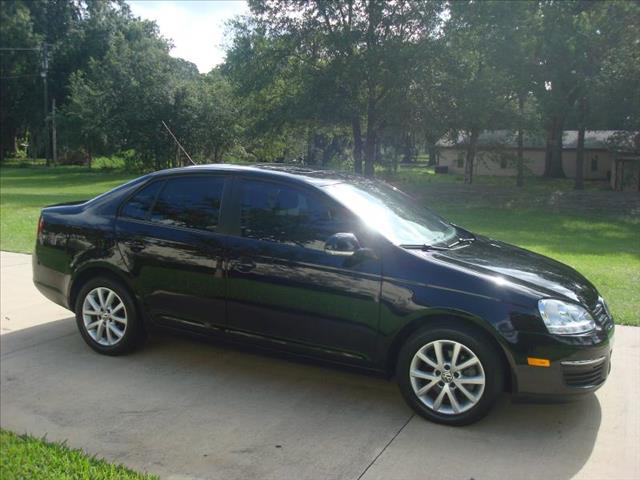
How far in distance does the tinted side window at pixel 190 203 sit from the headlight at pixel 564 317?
97.5 inches

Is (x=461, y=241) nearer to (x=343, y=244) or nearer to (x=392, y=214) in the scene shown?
(x=392, y=214)

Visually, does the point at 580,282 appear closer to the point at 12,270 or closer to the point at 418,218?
the point at 418,218

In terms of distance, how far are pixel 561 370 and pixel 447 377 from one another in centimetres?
69

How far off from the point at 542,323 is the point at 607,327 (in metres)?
0.65

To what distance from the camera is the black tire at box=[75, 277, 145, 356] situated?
17.0 ft

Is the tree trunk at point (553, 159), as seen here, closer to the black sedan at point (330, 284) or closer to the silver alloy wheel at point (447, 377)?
the black sedan at point (330, 284)

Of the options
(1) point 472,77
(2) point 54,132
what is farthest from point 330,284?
(2) point 54,132

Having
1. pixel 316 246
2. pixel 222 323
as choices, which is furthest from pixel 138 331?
pixel 316 246

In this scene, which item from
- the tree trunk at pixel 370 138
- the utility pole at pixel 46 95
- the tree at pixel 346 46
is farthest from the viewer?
the utility pole at pixel 46 95

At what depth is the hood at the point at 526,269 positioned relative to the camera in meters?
4.11

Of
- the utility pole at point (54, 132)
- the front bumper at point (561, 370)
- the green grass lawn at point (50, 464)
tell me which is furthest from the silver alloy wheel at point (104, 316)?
the utility pole at point (54, 132)

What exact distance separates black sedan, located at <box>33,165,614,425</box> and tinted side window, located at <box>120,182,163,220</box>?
0.03 feet

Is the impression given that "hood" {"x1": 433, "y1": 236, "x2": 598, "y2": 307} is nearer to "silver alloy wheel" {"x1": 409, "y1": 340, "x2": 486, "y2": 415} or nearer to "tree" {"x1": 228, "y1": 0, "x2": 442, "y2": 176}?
"silver alloy wheel" {"x1": 409, "y1": 340, "x2": 486, "y2": 415}

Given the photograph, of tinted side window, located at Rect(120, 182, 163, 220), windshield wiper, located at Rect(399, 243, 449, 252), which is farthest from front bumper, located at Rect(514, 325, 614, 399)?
tinted side window, located at Rect(120, 182, 163, 220)
